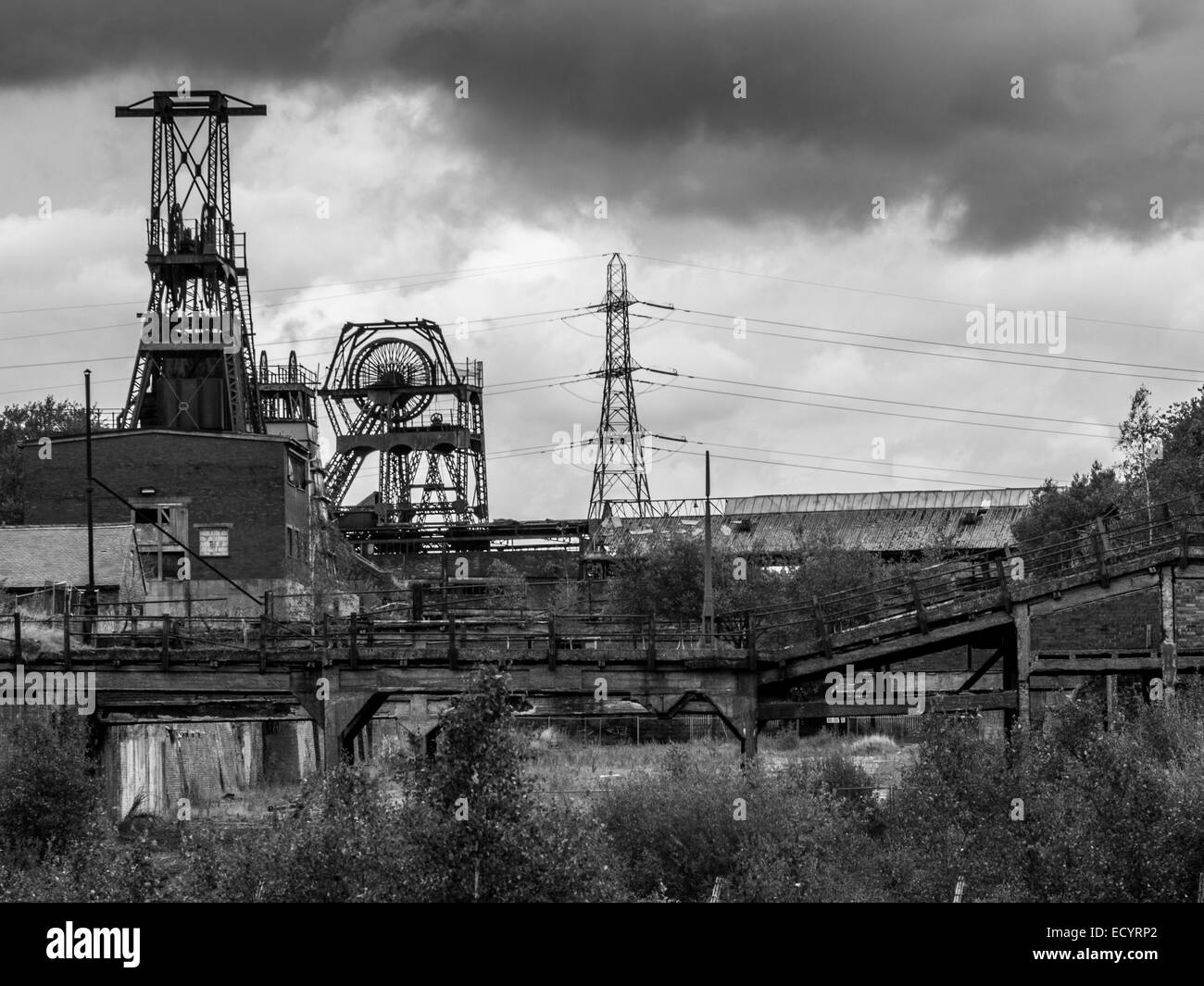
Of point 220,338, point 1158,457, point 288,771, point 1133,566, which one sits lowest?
point 288,771

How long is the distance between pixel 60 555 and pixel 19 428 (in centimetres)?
5291

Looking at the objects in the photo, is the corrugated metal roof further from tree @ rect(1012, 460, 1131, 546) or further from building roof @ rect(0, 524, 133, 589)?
building roof @ rect(0, 524, 133, 589)

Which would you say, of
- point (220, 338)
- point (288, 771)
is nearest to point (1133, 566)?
point (288, 771)

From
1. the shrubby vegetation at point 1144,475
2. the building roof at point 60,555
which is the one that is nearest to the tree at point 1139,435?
the shrubby vegetation at point 1144,475

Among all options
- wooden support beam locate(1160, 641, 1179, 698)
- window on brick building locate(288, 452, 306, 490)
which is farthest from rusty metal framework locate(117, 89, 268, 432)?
wooden support beam locate(1160, 641, 1179, 698)

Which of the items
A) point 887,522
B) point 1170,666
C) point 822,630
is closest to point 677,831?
point 822,630

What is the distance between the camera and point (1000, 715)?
47.8 m

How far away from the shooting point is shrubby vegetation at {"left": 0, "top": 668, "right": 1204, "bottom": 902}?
68.9 ft

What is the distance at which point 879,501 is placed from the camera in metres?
101

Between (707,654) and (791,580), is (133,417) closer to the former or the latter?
(791,580)

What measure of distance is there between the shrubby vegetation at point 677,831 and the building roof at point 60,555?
13034 millimetres

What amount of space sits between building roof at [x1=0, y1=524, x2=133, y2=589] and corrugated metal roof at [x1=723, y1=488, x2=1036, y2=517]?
5452 cm

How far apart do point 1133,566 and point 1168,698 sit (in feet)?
8.76
